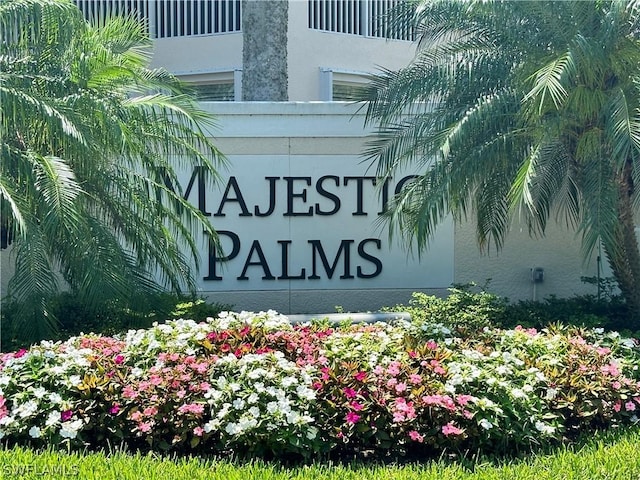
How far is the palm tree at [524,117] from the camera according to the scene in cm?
896

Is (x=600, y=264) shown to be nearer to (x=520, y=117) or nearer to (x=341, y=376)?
(x=520, y=117)

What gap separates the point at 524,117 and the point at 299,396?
4.46m

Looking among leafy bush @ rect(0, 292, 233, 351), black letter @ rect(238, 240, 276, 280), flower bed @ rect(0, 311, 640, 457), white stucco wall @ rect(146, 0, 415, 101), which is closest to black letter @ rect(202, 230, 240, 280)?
black letter @ rect(238, 240, 276, 280)

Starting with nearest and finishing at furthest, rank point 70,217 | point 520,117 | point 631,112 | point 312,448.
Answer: point 312,448 < point 70,217 < point 631,112 < point 520,117

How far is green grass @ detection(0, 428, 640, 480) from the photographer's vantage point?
557 cm

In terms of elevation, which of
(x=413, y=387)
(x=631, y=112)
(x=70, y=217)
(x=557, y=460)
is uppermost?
(x=631, y=112)

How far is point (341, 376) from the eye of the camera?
6410 millimetres

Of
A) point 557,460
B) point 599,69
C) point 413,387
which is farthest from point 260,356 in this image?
point 599,69

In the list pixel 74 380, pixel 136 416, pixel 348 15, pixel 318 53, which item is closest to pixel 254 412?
pixel 136 416

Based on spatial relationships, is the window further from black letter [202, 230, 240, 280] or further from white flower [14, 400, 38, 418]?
white flower [14, 400, 38, 418]

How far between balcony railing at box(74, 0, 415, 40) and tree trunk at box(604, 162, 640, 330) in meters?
10.7

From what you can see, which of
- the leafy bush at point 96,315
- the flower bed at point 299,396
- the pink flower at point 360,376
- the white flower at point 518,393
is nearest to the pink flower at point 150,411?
the flower bed at point 299,396

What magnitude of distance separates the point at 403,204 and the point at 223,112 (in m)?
3.14

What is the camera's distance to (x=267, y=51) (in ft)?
44.7
